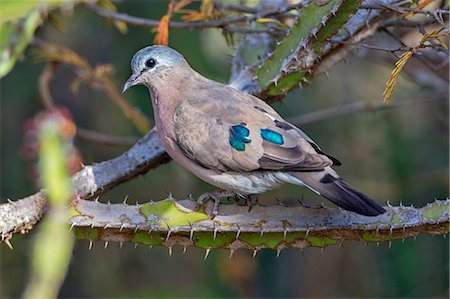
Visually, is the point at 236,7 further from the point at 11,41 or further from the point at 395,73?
the point at 395,73

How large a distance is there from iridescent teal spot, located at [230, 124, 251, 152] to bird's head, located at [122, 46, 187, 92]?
1.56 ft

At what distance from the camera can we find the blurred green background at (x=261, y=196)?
4.24m

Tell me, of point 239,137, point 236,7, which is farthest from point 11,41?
point 239,137

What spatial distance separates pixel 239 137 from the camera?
7.92 ft

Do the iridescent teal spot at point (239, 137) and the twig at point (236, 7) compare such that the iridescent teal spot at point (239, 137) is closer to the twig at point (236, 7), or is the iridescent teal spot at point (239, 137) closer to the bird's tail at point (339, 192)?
the bird's tail at point (339, 192)

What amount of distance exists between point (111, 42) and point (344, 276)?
2.16 m

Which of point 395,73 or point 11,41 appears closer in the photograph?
point 395,73

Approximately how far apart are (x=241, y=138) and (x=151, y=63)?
0.54 m

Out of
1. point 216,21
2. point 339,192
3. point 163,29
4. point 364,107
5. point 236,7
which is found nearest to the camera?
point 339,192

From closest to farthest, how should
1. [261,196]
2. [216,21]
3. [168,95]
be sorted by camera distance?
[168,95] → [216,21] → [261,196]

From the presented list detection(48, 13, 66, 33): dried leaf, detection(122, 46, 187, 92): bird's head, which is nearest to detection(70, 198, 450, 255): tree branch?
detection(122, 46, 187, 92): bird's head

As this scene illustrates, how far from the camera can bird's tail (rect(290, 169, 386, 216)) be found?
2.06 m

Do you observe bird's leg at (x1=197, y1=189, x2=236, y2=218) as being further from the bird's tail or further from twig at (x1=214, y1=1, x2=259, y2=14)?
twig at (x1=214, y1=1, x2=259, y2=14)

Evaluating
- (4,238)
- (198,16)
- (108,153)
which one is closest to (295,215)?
(4,238)
